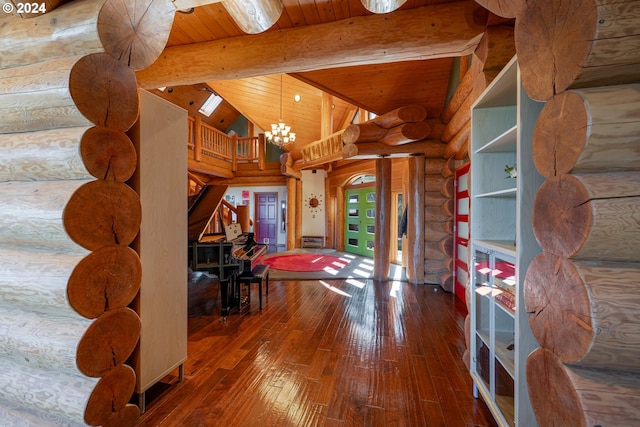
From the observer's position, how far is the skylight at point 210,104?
33.6ft

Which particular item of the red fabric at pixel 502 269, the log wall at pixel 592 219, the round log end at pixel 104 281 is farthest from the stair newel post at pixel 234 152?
the log wall at pixel 592 219

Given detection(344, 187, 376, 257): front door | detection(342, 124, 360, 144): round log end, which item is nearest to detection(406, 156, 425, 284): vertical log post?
detection(342, 124, 360, 144): round log end

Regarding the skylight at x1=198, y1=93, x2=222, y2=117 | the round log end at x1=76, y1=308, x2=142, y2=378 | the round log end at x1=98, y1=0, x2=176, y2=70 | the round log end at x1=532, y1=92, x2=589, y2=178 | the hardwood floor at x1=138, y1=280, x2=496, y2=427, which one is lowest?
the hardwood floor at x1=138, y1=280, x2=496, y2=427

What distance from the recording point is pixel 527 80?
3.58ft

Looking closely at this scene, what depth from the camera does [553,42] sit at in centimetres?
97

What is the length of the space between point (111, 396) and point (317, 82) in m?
4.72

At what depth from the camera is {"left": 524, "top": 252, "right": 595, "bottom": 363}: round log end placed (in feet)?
2.71

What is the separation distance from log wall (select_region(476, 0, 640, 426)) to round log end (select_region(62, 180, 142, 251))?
7.13 ft

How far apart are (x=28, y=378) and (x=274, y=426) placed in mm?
1479

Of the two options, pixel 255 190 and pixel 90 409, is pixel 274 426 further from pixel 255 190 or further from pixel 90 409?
pixel 255 190

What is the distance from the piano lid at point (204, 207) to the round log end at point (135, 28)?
161 cm

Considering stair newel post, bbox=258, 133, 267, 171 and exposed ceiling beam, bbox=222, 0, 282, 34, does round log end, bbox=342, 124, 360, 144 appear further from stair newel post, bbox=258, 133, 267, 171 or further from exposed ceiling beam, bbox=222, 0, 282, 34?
stair newel post, bbox=258, 133, 267, 171

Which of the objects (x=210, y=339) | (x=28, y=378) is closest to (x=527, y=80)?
(x=28, y=378)

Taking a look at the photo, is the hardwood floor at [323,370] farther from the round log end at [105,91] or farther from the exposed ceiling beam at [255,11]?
the exposed ceiling beam at [255,11]
